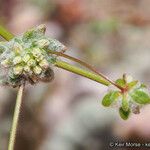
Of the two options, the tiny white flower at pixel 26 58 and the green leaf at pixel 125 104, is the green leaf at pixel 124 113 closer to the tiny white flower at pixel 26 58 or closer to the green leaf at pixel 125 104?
the green leaf at pixel 125 104

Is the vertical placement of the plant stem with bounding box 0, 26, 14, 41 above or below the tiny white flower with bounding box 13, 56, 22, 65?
above

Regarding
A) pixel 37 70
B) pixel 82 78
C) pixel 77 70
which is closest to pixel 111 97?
pixel 77 70

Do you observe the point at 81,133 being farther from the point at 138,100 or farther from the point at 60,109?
the point at 138,100

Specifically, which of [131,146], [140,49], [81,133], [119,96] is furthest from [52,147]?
[119,96]

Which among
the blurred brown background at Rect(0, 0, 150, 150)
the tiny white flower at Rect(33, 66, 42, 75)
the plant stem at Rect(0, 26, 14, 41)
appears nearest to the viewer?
the tiny white flower at Rect(33, 66, 42, 75)

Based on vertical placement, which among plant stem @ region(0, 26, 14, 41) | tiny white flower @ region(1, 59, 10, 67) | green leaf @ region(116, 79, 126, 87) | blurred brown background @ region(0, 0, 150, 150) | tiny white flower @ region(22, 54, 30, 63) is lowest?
tiny white flower @ region(1, 59, 10, 67)

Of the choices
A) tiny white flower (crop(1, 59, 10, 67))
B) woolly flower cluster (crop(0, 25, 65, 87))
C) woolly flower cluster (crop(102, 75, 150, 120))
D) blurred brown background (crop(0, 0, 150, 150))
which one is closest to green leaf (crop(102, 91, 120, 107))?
woolly flower cluster (crop(102, 75, 150, 120))

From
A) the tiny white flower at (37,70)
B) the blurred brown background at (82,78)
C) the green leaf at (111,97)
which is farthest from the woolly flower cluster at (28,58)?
the blurred brown background at (82,78)

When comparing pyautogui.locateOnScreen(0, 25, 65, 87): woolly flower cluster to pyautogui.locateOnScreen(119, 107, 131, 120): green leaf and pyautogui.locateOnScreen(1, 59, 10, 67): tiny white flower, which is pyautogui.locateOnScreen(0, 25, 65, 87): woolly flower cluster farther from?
pyautogui.locateOnScreen(119, 107, 131, 120): green leaf
